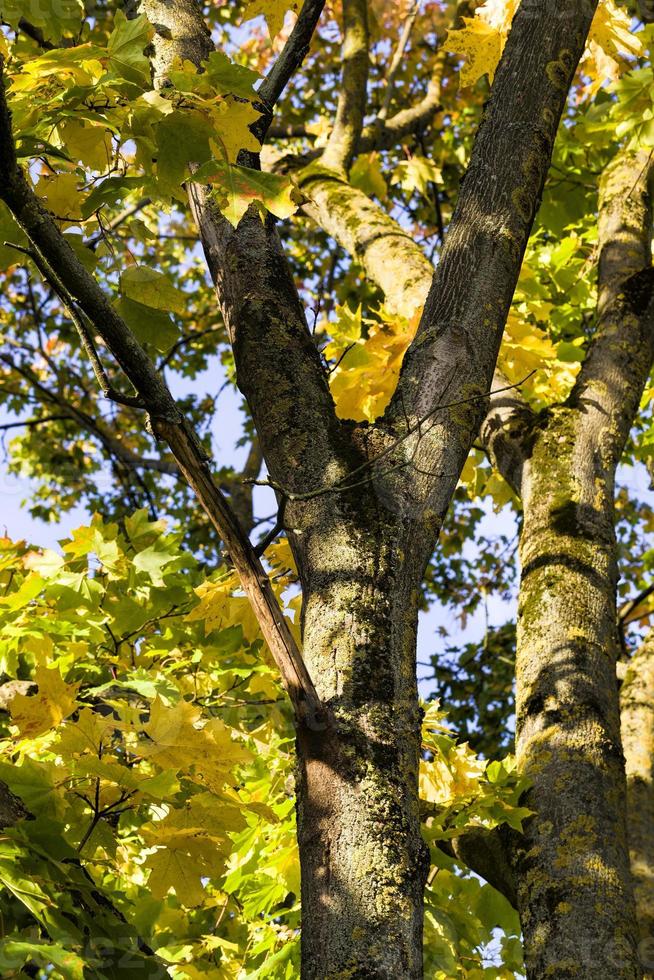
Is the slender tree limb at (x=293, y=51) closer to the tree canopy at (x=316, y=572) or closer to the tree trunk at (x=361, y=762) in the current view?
the tree canopy at (x=316, y=572)

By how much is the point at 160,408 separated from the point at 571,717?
1.25 meters

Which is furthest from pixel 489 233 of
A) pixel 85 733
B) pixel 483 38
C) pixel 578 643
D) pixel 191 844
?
pixel 191 844

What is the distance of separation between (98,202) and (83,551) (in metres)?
1.59

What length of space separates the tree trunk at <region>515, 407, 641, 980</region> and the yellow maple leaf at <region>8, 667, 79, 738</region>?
1069 mm

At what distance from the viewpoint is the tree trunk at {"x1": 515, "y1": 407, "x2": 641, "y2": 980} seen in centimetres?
197

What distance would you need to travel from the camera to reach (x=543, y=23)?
264 centimetres

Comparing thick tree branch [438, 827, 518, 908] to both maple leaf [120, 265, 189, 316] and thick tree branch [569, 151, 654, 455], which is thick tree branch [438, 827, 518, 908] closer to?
thick tree branch [569, 151, 654, 455]

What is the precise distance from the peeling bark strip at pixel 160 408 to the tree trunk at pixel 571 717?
2.71ft

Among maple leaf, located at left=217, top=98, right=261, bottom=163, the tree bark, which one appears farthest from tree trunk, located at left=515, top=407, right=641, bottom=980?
maple leaf, located at left=217, top=98, right=261, bottom=163

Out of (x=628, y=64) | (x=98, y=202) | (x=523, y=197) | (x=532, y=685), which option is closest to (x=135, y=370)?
(x=98, y=202)

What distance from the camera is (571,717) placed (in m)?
2.30

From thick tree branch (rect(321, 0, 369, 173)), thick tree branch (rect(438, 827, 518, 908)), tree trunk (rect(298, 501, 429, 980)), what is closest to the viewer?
tree trunk (rect(298, 501, 429, 980))

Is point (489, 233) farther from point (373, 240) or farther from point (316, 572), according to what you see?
point (373, 240)

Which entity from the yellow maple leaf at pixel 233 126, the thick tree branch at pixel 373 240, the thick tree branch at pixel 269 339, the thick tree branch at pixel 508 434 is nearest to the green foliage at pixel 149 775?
the thick tree branch at pixel 269 339
